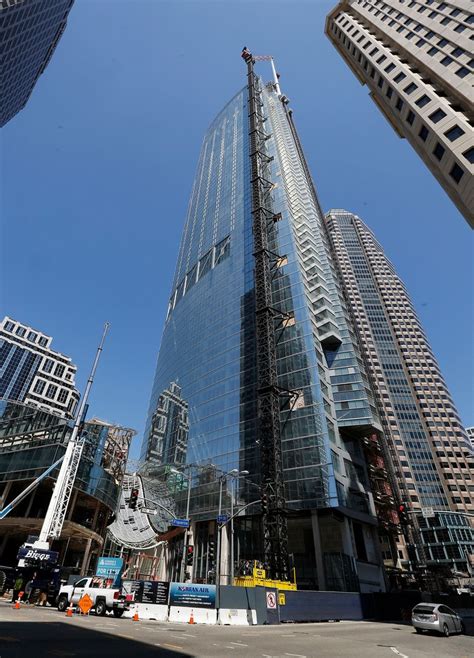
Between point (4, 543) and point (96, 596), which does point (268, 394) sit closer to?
point (96, 596)

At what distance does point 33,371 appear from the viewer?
494 feet

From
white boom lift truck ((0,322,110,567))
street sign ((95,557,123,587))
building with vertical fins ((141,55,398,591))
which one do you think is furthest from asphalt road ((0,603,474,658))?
white boom lift truck ((0,322,110,567))

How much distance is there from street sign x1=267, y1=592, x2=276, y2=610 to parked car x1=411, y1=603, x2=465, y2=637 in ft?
28.0

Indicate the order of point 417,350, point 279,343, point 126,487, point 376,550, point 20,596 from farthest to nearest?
point 417,350, point 126,487, point 279,343, point 376,550, point 20,596

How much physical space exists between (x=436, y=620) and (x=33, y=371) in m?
162

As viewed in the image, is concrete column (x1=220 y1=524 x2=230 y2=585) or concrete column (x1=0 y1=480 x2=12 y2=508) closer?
concrete column (x1=220 y1=524 x2=230 y2=585)

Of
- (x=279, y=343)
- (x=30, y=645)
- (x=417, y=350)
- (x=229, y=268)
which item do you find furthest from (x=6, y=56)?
(x=417, y=350)

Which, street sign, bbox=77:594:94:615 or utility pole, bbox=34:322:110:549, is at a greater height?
utility pole, bbox=34:322:110:549

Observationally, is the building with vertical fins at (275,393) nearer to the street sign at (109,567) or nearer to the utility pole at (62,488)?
the street sign at (109,567)

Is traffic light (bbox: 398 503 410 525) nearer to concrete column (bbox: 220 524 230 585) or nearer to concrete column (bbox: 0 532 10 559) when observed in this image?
concrete column (bbox: 220 524 230 585)

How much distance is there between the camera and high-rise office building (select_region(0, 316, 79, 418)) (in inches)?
5679

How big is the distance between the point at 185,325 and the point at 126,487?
36.4 m

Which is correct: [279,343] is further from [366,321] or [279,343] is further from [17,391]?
[17,391]

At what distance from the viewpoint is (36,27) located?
291 ft
